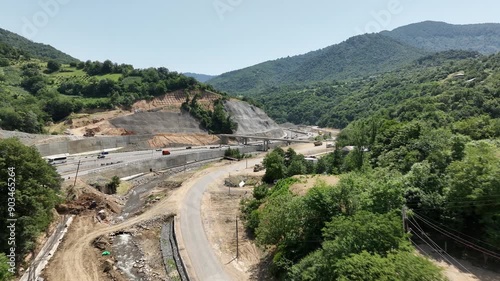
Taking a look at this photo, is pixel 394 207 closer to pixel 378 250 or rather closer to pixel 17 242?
pixel 378 250

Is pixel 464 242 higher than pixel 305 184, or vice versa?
pixel 305 184

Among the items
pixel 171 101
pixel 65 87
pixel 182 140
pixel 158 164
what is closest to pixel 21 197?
pixel 158 164

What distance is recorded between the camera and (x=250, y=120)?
143 metres

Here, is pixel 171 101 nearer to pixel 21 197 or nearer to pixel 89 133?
pixel 89 133

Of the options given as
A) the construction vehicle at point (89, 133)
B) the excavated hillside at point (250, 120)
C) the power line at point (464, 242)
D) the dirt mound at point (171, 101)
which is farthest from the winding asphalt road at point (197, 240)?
the excavated hillside at point (250, 120)

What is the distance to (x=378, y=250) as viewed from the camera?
Answer: 18844 mm

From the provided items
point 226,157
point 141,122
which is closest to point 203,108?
point 141,122

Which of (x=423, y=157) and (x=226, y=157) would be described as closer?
(x=423, y=157)

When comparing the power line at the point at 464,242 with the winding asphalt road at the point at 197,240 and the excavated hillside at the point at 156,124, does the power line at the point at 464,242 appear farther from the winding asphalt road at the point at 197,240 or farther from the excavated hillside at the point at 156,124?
the excavated hillside at the point at 156,124

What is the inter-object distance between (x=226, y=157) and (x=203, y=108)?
40.2 m

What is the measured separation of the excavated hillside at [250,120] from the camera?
445 ft

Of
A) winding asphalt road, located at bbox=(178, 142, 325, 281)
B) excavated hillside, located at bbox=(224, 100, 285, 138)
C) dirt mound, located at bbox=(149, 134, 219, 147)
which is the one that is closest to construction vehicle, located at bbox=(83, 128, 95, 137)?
dirt mound, located at bbox=(149, 134, 219, 147)

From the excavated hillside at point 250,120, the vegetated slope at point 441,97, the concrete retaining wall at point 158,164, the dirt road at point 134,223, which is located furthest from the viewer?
the excavated hillside at point 250,120

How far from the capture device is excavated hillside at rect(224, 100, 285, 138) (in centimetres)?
13550
